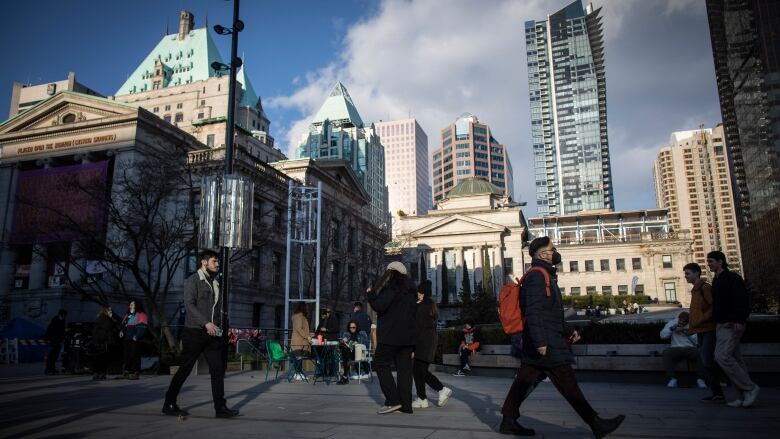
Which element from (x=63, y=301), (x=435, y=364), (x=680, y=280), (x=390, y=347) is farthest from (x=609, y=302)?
(x=390, y=347)

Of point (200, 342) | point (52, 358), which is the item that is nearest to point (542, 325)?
point (200, 342)

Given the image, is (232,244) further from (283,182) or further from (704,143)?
(704,143)

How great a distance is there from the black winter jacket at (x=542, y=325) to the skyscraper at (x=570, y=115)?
14660 cm

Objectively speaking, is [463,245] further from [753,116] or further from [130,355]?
[130,355]

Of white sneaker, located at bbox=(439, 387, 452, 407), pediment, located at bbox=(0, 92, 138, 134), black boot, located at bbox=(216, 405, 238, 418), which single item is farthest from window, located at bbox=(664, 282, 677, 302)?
black boot, located at bbox=(216, 405, 238, 418)

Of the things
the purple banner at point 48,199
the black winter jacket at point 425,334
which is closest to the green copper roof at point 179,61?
the purple banner at point 48,199

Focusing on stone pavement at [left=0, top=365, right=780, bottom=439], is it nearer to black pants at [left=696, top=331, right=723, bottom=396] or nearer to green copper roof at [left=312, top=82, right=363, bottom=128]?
black pants at [left=696, top=331, right=723, bottom=396]

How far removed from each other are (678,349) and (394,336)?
730 centimetres

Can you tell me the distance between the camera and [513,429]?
5031 millimetres

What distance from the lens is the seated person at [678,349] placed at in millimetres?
10496

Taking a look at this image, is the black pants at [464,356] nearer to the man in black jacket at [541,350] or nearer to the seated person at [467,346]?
the seated person at [467,346]

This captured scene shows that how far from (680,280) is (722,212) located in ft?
343

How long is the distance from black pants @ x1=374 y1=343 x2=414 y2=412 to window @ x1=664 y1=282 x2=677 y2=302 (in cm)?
7011

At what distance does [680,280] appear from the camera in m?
66.5
